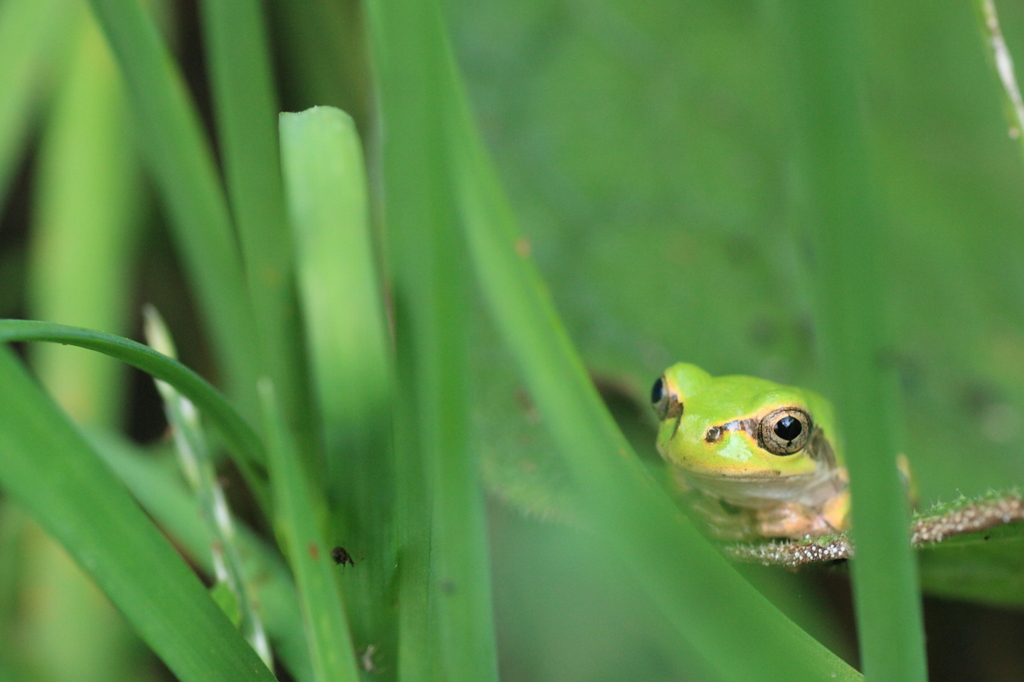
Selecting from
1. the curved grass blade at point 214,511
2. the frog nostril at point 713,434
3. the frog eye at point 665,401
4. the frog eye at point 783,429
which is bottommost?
the frog eye at point 783,429

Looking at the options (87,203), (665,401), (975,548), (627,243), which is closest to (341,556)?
(975,548)

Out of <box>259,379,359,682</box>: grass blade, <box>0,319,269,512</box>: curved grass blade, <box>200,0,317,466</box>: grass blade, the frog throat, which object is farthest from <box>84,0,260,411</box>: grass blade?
the frog throat

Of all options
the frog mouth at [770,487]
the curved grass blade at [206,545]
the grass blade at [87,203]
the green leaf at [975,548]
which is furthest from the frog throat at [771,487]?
the grass blade at [87,203]

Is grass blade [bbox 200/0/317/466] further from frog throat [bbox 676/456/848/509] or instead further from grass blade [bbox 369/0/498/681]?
frog throat [bbox 676/456/848/509]

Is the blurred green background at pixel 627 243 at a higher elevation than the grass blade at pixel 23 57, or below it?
below

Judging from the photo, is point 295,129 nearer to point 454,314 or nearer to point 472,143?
point 472,143

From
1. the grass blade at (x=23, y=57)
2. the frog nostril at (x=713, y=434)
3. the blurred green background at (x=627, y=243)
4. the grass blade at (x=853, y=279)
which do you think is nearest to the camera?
the grass blade at (x=853, y=279)

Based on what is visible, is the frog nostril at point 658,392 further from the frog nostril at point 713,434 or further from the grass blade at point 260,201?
the grass blade at point 260,201
